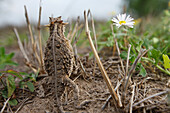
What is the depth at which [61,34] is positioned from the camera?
1826mm

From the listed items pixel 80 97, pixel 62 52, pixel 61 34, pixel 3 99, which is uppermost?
pixel 61 34

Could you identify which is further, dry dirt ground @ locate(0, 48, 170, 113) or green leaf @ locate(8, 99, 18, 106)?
green leaf @ locate(8, 99, 18, 106)

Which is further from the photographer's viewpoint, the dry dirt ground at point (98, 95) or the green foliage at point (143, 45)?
the green foliage at point (143, 45)

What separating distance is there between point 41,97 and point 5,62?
1007 millimetres

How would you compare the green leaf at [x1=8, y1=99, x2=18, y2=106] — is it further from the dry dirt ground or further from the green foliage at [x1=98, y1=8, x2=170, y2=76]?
the green foliage at [x1=98, y1=8, x2=170, y2=76]

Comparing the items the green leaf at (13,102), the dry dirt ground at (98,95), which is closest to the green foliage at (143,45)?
the dry dirt ground at (98,95)

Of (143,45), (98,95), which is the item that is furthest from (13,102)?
(143,45)

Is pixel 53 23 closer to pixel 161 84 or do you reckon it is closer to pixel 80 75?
pixel 80 75

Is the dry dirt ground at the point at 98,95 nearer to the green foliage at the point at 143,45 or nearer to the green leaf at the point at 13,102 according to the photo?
the green leaf at the point at 13,102

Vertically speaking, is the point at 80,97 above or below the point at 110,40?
below

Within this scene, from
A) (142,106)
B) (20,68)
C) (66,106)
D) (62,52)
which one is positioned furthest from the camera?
(20,68)

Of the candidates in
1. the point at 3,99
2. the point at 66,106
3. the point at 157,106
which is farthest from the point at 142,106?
the point at 3,99

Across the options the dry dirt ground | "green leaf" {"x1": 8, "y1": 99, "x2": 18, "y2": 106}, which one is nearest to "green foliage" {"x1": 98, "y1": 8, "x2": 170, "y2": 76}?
the dry dirt ground

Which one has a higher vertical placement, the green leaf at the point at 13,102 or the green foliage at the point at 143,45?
the green foliage at the point at 143,45
